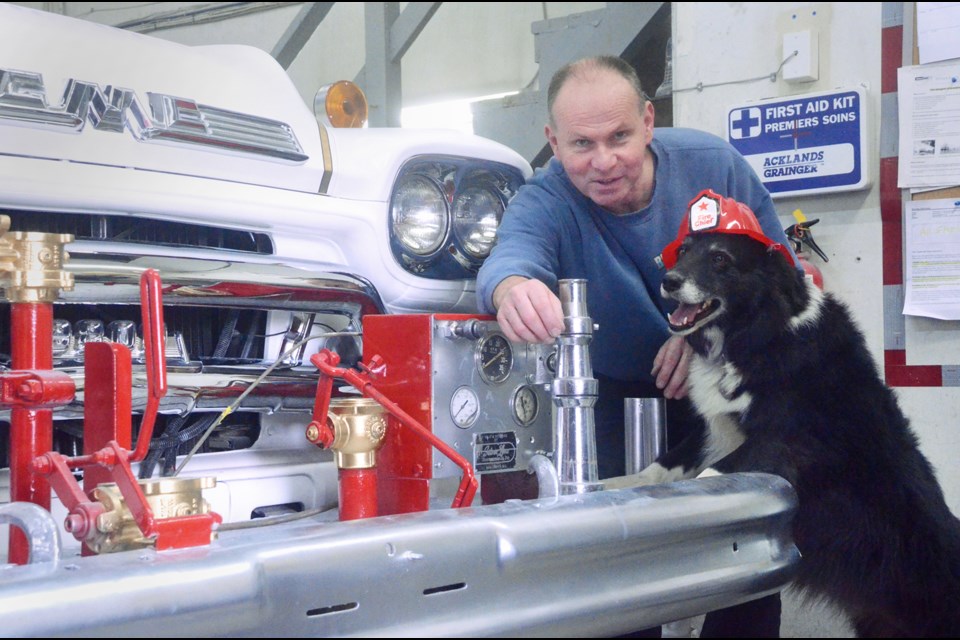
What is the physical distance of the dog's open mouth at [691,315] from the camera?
1850mm

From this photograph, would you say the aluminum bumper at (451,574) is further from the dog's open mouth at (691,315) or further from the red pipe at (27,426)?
the dog's open mouth at (691,315)

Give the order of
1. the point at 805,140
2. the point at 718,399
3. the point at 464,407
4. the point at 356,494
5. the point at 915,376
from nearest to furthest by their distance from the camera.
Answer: the point at 356,494, the point at 464,407, the point at 718,399, the point at 915,376, the point at 805,140

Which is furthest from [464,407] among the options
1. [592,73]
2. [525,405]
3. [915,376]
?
[915,376]

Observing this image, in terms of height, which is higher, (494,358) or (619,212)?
(619,212)

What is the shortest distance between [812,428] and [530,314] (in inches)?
24.0

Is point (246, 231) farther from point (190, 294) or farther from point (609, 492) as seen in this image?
point (609, 492)

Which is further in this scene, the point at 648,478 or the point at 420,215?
the point at 648,478

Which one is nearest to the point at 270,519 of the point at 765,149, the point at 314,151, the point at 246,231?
the point at 246,231

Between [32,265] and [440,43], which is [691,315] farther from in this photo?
[440,43]

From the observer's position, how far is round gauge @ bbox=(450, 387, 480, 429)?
1.53 meters

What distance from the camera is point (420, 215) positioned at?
1843 millimetres

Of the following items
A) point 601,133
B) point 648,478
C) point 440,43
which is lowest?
point 648,478

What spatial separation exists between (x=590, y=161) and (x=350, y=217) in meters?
0.54

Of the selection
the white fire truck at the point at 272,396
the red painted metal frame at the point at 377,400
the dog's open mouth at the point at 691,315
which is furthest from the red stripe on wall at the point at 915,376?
the red painted metal frame at the point at 377,400
